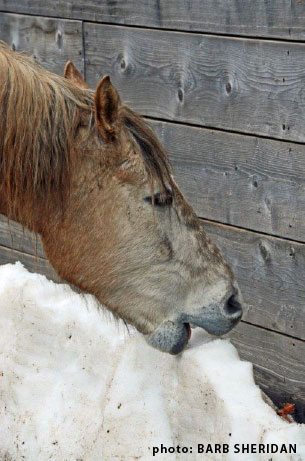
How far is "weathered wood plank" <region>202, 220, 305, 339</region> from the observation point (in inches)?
146

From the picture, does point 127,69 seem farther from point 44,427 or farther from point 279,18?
point 44,427

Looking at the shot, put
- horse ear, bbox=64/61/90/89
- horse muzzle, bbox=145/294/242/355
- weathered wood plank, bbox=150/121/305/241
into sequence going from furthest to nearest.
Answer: weathered wood plank, bbox=150/121/305/241
horse ear, bbox=64/61/90/89
horse muzzle, bbox=145/294/242/355

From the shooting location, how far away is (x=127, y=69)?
13.4ft

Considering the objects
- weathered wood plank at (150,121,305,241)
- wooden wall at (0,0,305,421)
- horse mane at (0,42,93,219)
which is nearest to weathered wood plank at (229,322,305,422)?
wooden wall at (0,0,305,421)

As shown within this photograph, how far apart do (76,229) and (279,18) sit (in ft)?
4.28

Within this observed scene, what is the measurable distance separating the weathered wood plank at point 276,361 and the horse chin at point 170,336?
38.8 inches

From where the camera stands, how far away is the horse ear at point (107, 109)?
8.61 feet

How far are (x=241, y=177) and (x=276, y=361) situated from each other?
927 millimetres

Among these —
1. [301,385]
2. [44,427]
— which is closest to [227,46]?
[301,385]

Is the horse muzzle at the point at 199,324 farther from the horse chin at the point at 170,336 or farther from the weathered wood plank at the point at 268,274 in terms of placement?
the weathered wood plank at the point at 268,274

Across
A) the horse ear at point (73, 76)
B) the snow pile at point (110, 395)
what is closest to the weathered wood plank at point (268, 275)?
the snow pile at point (110, 395)

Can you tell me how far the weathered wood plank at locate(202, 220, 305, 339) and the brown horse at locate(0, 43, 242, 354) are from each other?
0.79 m

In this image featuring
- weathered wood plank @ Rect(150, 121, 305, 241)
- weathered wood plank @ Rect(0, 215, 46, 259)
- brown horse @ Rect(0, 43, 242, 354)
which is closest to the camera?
brown horse @ Rect(0, 43, 242, 354)

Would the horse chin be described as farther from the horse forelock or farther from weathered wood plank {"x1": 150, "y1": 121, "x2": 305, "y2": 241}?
weathered wood plank {"x1": 150, "y1": 121, "x2": 305, "y2": 241}
